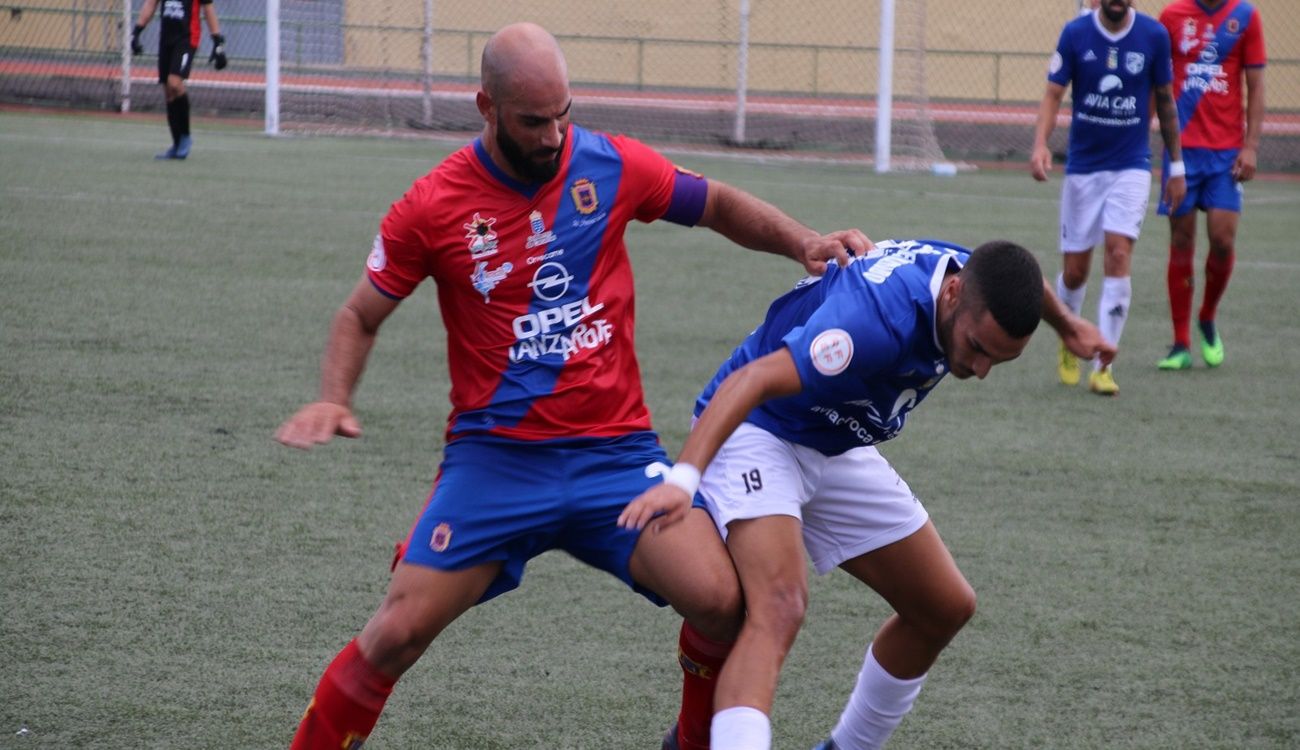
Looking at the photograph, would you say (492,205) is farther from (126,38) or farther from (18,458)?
(126,38)

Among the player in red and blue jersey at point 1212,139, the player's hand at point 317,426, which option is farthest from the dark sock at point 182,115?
the player's hand at point 317,426

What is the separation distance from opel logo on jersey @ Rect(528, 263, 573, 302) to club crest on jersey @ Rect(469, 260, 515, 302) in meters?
0.07

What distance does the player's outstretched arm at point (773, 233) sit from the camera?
12.9 ft

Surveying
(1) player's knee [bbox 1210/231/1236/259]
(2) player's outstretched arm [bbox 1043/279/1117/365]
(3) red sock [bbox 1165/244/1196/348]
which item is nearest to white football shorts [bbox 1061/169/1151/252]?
(3) red sock [bbox 1165/244/1196/348]

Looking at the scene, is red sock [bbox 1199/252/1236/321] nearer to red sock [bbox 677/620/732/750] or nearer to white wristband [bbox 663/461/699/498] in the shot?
red sock [bbox 677/620/732/750]

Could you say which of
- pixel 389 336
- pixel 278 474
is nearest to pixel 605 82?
pixel 389 336

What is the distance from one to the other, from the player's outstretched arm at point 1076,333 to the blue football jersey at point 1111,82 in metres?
5.03

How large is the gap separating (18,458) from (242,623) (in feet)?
6.46

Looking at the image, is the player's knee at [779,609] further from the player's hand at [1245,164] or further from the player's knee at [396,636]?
the player's hand at [1245,164]

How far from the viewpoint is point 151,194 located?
45.8 ft

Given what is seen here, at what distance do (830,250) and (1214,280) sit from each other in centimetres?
628

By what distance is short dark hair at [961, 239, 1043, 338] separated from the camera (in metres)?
3.43

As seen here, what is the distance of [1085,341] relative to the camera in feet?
12.9

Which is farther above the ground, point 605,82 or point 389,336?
point 605,82
